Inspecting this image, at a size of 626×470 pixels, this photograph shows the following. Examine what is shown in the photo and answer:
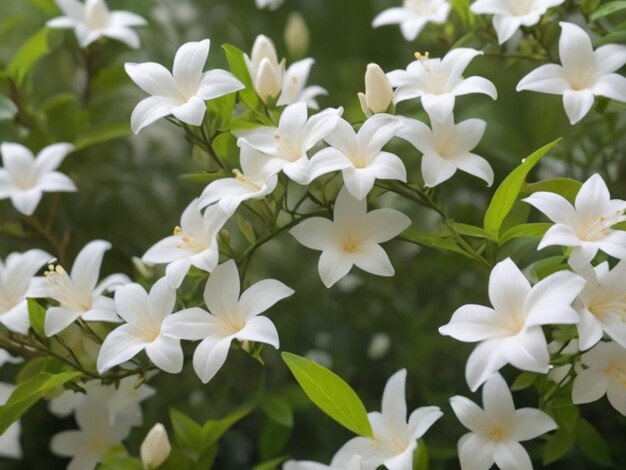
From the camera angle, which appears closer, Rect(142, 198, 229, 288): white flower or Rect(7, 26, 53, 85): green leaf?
Rect(142, 198, 229, 288): white flower

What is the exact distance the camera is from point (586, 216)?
21.1 inches

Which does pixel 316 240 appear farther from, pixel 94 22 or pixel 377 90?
pixel 94 22

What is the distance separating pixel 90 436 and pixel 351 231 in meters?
0.30

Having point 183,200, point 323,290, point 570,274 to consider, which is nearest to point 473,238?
point 570,274

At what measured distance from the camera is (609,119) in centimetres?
74

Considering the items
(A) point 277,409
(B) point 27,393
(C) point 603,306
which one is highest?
(C) point 603,306

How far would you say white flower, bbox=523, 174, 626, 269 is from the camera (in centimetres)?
51

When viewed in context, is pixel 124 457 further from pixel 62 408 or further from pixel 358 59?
pixel 358 59

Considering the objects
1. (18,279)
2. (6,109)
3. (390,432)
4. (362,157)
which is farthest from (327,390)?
(6,109)

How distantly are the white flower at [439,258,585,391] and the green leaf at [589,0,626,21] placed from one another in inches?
9.4

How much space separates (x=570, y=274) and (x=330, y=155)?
172 mm

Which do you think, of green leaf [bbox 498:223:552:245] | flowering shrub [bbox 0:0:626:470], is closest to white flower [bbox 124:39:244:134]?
flowering shrub [bbox 0:0:626:470]

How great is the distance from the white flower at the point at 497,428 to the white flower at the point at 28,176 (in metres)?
0.38

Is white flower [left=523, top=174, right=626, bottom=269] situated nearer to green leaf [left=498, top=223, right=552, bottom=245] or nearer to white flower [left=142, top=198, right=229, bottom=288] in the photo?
green leaf [left=498, top=223, right=552, bottom=245]
